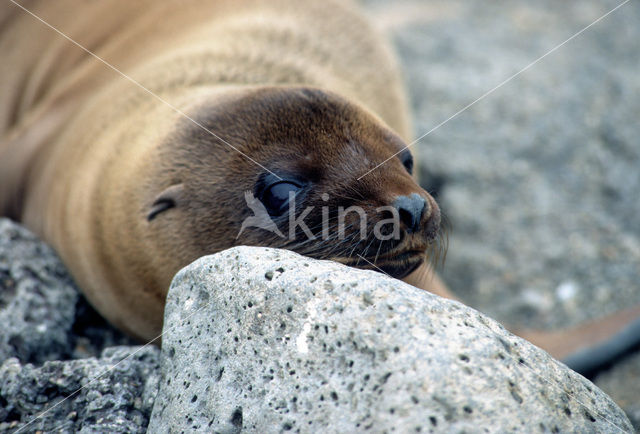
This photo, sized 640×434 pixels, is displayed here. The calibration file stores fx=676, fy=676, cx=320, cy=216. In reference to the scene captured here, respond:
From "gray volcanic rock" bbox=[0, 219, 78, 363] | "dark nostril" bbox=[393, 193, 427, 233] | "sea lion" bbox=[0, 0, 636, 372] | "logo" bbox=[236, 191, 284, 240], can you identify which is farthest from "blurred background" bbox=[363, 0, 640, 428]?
"gray volcanic rock" bbox=[0, 219, 78, 363]

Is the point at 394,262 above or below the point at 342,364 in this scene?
below

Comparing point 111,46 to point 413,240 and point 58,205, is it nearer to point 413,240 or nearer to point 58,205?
point 58,205


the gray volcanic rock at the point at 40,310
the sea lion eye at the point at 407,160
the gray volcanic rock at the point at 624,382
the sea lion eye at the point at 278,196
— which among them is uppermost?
the sea lion eye at the point at 278,196

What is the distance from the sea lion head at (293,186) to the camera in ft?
8.70

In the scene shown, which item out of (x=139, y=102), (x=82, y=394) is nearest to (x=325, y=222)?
(x=82, y=394)

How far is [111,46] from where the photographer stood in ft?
16.7

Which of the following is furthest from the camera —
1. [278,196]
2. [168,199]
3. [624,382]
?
[624,382]

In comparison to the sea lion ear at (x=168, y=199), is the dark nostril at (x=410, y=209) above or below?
below

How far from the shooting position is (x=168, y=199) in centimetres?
298

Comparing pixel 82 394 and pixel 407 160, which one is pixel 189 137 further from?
pixel 82 394

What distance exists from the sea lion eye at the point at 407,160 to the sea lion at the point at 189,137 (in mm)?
22

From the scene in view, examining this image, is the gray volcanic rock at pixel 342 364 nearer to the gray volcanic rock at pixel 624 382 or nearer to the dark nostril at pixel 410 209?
the dark nostril at pixel 410 209

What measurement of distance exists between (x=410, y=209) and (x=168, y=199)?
3.56ft

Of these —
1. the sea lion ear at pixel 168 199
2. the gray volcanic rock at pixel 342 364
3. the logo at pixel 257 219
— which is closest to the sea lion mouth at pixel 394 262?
the gray volcanic rock at pixel 342 364
